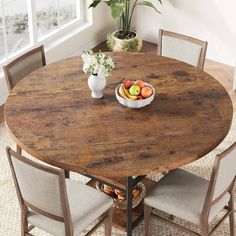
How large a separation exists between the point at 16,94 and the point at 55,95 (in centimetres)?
25

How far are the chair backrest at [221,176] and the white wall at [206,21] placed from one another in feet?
8.97

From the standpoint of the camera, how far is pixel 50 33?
575 centimetres

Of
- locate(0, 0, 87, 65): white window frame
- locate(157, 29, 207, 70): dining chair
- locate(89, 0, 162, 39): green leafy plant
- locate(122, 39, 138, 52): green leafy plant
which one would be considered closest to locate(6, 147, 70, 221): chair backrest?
locate(157, 29, 207, 70): dining chair

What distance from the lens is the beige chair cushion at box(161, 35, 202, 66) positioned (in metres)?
4.36

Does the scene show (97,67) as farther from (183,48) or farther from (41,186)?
(183,48)

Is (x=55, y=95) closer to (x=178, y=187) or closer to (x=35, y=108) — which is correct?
(x=35, y=108)

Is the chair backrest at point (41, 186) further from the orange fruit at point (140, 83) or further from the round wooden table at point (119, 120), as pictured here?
the orange fruit at point (140, 83)

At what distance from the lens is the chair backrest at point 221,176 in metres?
3.07

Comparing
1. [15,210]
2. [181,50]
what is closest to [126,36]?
[181,50]

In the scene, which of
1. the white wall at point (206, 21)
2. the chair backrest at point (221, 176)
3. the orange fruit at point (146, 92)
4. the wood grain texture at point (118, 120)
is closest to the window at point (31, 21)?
the white wall at point (206, 21)

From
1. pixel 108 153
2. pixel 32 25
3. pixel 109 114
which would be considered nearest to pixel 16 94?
pixel 109 114

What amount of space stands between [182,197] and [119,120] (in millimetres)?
587

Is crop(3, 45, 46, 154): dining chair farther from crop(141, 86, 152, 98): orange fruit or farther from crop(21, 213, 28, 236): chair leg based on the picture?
crop(141, 86, 152, 98): orange fruit

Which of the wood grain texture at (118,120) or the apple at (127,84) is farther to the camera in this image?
the apple at (127,84)
